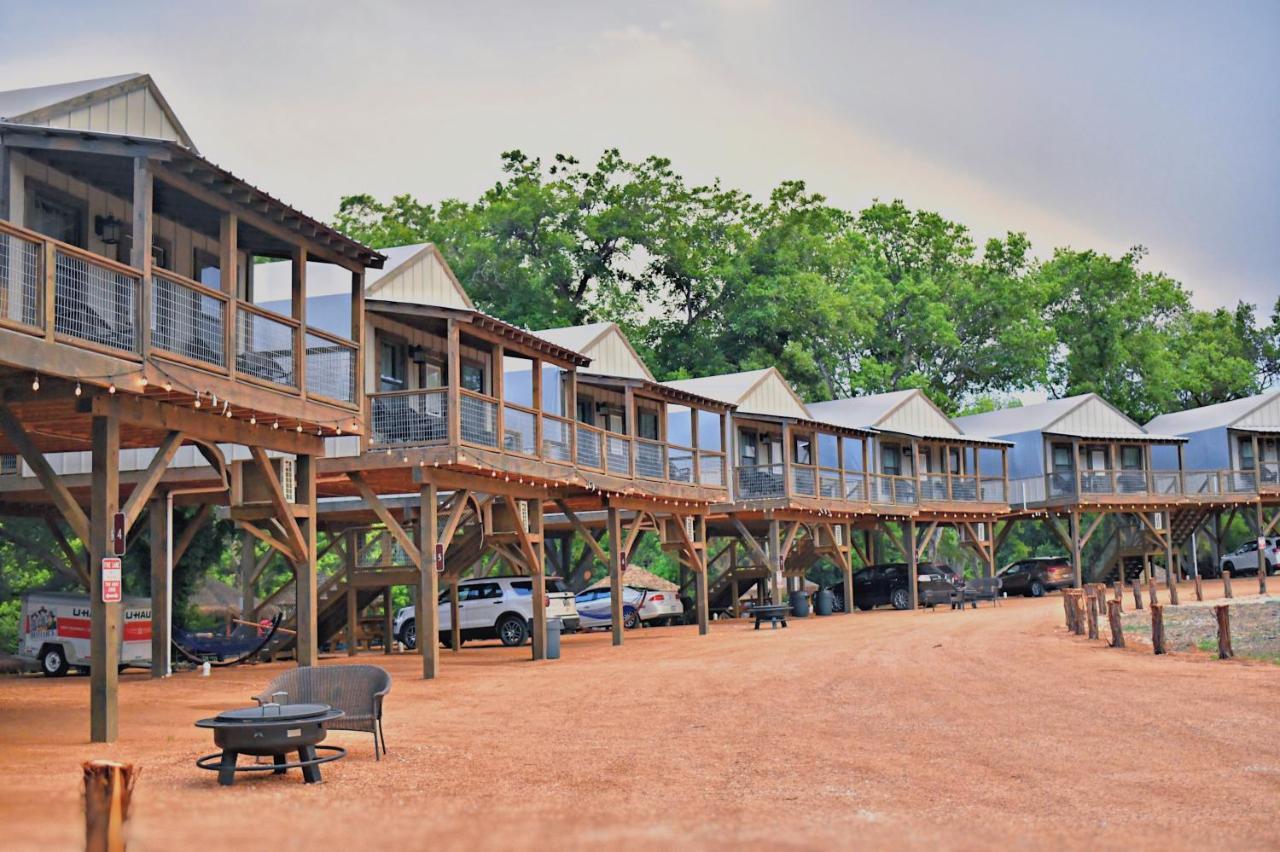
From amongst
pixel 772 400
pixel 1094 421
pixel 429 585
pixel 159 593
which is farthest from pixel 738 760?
pixel 1094 421

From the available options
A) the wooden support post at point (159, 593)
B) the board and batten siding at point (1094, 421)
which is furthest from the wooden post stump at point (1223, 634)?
the board and batten siding at point (1094, 421)

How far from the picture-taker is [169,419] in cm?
1592


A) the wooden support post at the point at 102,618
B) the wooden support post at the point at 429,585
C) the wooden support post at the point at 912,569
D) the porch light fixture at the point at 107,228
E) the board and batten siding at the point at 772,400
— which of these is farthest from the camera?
the wooden support post at the point at 912,569

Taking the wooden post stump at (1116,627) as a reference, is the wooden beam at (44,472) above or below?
above

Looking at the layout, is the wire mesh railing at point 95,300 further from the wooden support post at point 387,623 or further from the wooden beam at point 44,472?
the wooden support post at point 387,623

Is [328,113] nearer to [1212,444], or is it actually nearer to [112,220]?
[112,220]

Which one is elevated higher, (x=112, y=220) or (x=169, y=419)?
(x=112, y=220)

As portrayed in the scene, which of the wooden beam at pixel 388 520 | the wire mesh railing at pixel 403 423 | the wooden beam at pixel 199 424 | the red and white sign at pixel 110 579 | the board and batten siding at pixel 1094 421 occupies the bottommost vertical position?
the red and white sign at pixel 110 579

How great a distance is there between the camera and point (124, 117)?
17.5 meters

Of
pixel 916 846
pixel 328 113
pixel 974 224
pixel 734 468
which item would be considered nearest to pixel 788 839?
pixel 916 846

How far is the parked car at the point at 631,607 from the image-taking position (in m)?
38.5

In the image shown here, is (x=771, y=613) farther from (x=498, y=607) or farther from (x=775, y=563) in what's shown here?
(x=498, y=607)

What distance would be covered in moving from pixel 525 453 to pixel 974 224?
50.6 m

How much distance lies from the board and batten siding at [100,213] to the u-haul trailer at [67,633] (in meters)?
9.03
